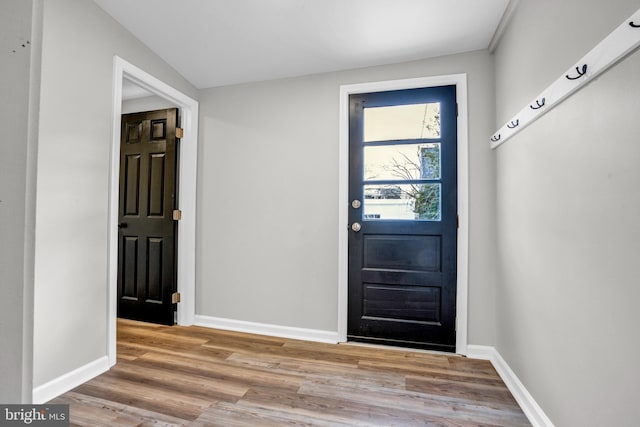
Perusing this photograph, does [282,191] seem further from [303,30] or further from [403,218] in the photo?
[303,30]

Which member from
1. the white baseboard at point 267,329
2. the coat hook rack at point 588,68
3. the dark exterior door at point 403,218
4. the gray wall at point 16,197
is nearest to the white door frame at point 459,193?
the dark exterior door at point 403,218

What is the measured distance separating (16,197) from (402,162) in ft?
7.45

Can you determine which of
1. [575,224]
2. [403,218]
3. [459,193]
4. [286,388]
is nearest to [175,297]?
[286,388]

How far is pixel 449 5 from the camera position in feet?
5.89

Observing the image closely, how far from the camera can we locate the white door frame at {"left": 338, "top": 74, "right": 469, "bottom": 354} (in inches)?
Answer: 85.6

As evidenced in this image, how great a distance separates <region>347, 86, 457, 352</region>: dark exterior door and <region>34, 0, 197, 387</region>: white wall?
6.08 ft

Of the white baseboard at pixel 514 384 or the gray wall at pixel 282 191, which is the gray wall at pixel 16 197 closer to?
the white baseboard at pixel 514 384

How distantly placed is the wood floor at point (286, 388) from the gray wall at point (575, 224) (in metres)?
0.38

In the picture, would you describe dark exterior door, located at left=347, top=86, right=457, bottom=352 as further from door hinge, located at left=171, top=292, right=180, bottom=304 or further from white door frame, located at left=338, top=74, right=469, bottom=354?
door hinge, located at left=171, top=292, right=180, bottom=304

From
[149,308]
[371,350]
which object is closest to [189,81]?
[149,308]

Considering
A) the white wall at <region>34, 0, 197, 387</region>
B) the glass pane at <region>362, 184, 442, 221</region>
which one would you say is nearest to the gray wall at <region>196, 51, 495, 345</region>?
the glass pane at <region>362, 184, 442, 221</region>

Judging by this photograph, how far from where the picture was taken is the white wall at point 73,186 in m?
1.63

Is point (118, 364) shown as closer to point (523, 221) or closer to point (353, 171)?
point (353, 171)

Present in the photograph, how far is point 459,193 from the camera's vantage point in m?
2.21
